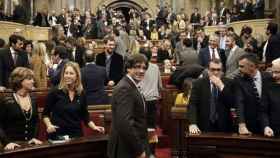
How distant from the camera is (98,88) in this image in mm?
7520

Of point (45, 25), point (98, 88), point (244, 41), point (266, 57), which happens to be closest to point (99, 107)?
point (98, 88)

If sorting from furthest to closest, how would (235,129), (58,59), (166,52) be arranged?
(166,52), (58,59), (235,129)

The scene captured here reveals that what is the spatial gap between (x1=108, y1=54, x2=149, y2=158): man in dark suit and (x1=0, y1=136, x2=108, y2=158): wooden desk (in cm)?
37

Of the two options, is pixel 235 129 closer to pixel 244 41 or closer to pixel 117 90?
pixel 117 90

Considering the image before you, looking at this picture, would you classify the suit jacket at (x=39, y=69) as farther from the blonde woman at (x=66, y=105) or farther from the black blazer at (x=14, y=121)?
the black blazer at (x=14, y=121)

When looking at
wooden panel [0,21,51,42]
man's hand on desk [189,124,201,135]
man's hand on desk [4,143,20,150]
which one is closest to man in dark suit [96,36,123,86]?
man's hand on desk [189,124,201,135]

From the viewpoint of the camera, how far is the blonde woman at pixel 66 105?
519 cm

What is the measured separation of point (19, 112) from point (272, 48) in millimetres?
6469

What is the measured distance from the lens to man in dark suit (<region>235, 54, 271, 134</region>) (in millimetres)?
5238

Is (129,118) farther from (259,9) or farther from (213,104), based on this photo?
(259,9)

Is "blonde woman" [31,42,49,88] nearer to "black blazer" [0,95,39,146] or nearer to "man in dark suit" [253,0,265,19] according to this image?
"black blazer" [0,95,39,146]

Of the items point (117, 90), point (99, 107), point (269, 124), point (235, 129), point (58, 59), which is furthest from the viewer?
point (58, 59)

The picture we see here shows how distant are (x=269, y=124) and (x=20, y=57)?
4750mm

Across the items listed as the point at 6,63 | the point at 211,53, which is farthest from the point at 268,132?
the point at 6,63
